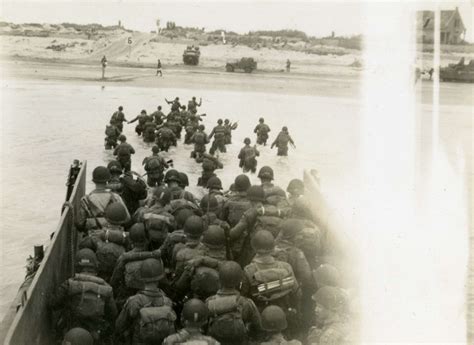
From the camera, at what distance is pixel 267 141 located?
21.6m

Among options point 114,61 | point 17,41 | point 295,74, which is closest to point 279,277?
point 295,74

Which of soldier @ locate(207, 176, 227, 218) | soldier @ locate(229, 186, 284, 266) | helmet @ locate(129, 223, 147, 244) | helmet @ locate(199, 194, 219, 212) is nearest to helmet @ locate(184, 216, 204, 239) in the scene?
helmet @ locate(129, 223, 147, 244)

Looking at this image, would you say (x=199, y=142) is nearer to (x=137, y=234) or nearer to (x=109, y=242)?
(x=109, y=242)

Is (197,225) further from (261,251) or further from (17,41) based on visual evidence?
(17,41)

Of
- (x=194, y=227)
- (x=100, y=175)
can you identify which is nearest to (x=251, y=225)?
(x=194, y=227)

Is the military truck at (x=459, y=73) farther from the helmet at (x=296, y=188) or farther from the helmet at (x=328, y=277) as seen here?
the helmet at (x=328, y=277)

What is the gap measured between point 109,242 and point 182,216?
3.12 feet

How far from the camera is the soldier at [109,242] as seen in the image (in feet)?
20.9

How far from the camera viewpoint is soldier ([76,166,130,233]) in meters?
7.24

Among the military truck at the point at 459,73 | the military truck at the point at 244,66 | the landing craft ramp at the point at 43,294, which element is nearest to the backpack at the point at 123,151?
the landing craft ramp at the point at 43,294

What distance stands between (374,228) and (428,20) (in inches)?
2287

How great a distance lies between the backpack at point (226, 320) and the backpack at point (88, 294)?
0.97m

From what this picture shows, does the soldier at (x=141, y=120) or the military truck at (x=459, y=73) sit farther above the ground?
the military truck at (x=459, y=73)

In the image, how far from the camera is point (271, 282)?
5.51m
